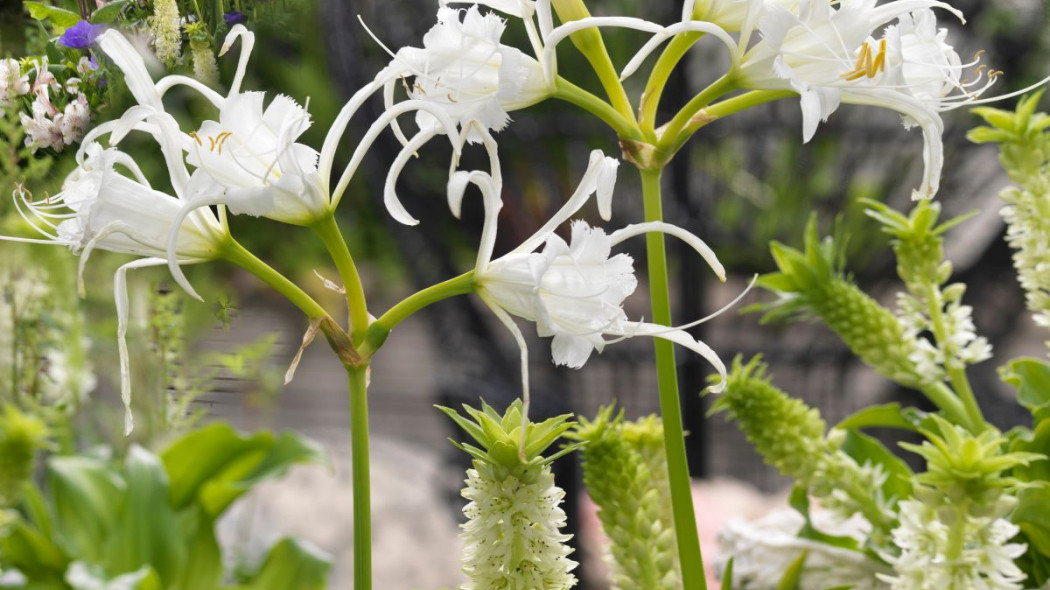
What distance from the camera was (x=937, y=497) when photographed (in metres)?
0.25

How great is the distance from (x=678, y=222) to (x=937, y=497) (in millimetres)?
648

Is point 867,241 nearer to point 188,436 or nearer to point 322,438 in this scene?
point 322,438

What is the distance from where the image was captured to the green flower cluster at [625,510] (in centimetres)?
26

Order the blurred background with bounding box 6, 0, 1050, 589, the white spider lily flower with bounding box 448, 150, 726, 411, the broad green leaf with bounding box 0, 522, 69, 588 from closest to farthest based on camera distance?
the white spider lily flower with bounding box 448, 150, 726, 411 → the broad green leaf with bounding box 0, 522, 69, 588 → the blurred background with bounding box 6, 0, 1050, 589

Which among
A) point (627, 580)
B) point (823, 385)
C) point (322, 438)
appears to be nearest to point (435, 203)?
point (322, 438)

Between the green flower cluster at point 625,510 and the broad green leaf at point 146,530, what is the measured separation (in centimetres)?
21

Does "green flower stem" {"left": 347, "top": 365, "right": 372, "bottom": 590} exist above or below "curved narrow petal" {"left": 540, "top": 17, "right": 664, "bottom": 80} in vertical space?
below

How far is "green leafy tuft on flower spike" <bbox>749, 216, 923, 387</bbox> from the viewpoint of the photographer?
341 mm

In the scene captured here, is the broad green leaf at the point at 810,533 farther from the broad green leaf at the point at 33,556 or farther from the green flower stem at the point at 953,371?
the broad green leaf at the point at 33,556

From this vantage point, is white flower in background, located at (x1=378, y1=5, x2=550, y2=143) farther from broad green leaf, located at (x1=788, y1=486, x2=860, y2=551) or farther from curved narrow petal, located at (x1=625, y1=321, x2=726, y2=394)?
broad green leaf, located at (x1=788, y1=486, x2=860, y2=551)

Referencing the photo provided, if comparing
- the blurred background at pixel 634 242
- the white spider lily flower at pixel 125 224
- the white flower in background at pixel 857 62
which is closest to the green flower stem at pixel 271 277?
the white spider lily flower at pixel 125 224

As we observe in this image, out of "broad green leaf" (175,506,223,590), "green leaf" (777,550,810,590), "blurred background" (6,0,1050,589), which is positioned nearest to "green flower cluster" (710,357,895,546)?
"green leaf" (777,550,810,590)

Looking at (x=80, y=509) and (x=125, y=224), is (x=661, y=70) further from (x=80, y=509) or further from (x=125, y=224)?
(x=80, y=509)

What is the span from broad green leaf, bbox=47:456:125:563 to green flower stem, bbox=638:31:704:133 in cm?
30
